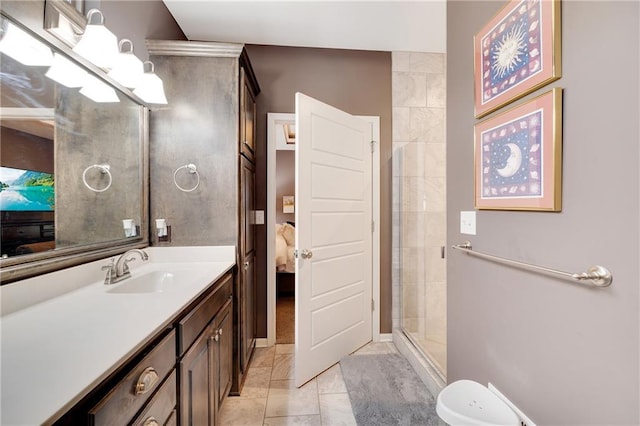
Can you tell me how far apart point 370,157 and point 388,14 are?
109 cm

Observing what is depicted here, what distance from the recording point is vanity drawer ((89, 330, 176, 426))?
62cm

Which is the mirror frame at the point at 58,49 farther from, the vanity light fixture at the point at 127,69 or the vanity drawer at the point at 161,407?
the vanity drawer at the point at 161,407

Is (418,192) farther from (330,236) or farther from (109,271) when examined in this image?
(109,271)

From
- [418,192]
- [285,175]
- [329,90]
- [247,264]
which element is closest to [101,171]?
[247,264]

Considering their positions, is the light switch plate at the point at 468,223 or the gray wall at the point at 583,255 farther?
the light switch plate at the point at 468,223

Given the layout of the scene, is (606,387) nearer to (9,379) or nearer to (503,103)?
(503,103)

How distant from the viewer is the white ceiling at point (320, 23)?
193cm

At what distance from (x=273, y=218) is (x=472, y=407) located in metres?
1.90

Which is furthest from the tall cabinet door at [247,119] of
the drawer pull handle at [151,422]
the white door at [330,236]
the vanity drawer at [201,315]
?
the drawer pull handle at [151,422]

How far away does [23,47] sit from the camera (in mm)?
990

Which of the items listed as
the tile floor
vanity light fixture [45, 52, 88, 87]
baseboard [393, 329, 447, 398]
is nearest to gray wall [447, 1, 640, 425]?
baseboard [393, 329, 447, 398]

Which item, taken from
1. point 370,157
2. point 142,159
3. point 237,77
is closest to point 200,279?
point 142,159

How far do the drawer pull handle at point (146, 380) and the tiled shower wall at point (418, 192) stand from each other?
2.13 meters

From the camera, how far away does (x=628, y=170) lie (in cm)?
69
